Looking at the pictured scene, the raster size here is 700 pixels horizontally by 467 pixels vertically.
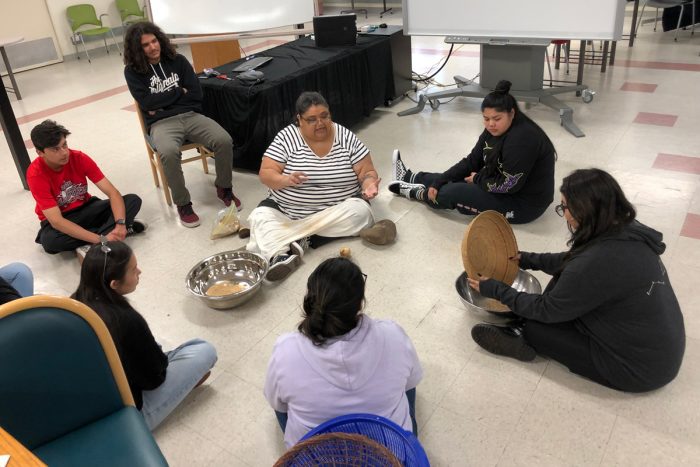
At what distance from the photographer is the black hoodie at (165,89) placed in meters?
3.39

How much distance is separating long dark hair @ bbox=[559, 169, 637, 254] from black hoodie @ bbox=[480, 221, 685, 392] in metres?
0.03

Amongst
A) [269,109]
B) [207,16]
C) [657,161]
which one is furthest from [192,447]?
[207,16]

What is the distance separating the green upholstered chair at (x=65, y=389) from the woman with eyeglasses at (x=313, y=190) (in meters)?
1.45

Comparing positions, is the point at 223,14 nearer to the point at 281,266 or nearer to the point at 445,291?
the point at 281,266

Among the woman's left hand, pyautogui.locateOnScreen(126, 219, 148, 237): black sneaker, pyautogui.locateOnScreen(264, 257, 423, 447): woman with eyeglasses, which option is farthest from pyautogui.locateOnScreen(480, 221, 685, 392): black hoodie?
pyautogui.locateOnScreen(126, 219, 148, 237): black sneaker

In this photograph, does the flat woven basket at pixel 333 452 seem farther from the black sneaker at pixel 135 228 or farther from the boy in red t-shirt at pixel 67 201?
the black sneaker at pixel 135 228

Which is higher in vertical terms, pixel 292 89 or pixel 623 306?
pixel 292 89

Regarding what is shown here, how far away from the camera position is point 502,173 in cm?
286

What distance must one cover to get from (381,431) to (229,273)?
1.57m

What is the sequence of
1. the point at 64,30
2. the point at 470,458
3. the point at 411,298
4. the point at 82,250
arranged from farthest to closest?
the point at 64,30 < the point at 82,250 < the point at 411,298 < the point at 470,458

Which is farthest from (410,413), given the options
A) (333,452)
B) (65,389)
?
(65,389)

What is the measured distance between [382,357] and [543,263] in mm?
981

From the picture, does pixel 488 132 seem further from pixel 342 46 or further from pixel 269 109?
pixel 342 46

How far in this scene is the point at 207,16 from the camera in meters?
4.59
